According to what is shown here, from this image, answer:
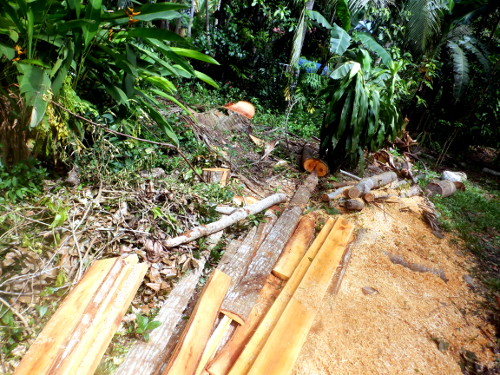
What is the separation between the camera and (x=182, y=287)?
184 centimetres

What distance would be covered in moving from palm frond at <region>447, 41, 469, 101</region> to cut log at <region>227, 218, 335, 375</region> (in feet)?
20.2

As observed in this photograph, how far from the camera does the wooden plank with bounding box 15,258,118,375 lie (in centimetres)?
115

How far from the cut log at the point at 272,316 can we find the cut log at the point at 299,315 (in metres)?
0.04

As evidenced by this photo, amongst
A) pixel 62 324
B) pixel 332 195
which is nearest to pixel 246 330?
pixel 62 324

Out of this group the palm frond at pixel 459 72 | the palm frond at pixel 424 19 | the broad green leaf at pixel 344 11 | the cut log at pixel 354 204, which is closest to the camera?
the cut log at pixel 354 204

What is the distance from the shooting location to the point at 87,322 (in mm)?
1356

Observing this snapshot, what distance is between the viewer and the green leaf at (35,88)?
1705 mm

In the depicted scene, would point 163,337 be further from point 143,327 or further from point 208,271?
point 208,271

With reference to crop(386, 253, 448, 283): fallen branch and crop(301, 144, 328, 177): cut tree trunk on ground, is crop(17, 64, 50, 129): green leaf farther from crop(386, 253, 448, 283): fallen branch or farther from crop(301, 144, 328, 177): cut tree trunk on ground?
crop(301, 144, 328, 177): cut tree trunk on ground

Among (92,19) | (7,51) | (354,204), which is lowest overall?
(354,204)

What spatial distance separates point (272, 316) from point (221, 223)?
805 mm

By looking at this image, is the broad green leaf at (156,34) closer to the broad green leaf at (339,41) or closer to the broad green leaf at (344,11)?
the broad green leaf at (339,41)

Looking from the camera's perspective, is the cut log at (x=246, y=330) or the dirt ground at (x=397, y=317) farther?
the dirt ground at (x=397, y=317)

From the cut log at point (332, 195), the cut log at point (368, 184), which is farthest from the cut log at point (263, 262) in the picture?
the cut log at point (368, 184)
